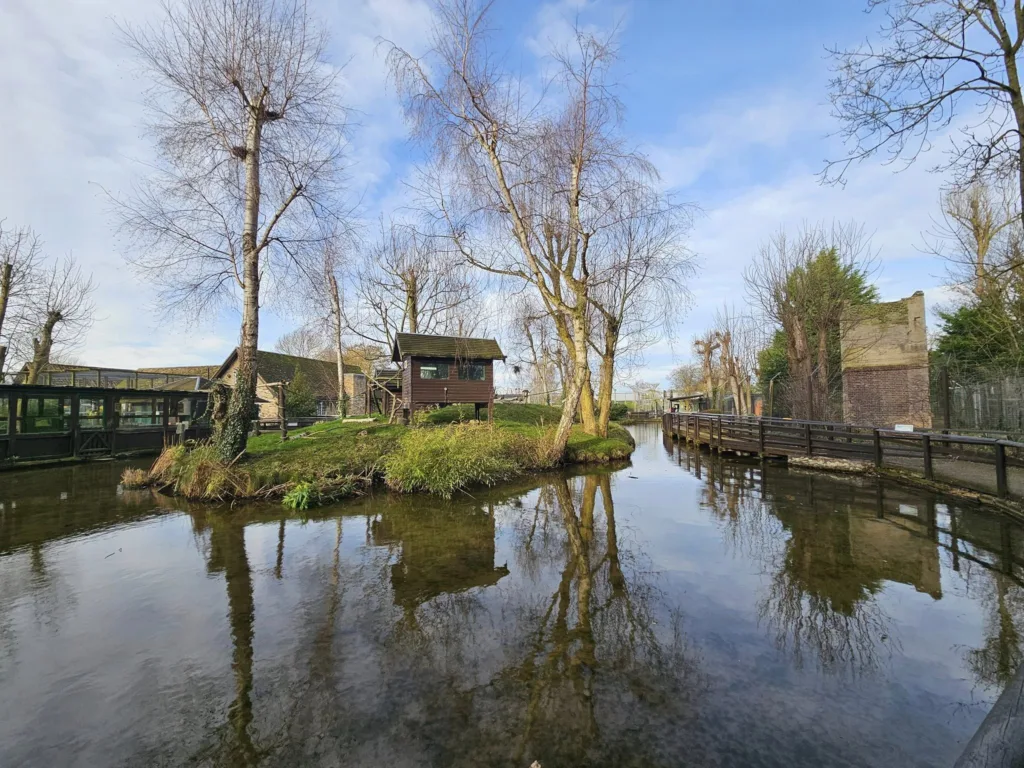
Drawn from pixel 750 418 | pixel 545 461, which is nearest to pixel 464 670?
pixel 545 461

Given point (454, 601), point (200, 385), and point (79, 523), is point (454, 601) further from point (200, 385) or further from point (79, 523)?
point (200, 385)

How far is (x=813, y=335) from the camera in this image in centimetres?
1812

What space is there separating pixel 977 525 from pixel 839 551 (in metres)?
2.63

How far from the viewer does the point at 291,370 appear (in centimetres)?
3900

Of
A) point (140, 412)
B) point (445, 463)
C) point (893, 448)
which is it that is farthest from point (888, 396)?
point (140, 412)

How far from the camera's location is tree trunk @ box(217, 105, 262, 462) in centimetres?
1070

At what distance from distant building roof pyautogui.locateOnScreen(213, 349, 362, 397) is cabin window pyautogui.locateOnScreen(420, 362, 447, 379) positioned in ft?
58.1

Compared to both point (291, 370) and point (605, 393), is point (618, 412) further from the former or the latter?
point (291, 370)

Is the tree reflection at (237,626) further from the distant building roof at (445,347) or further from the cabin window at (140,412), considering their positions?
the cabin window at (140,412)

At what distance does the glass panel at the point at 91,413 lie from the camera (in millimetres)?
17891

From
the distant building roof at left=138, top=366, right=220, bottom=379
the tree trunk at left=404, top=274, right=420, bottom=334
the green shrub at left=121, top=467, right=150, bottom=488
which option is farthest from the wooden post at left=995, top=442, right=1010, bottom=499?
the distant building roof at left=138, top=366, right=220, bottom=379

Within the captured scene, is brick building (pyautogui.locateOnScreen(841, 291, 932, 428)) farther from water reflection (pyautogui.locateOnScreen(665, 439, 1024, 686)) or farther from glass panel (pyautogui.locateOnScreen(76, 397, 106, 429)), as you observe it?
glass panel (pyautogui.locateOnScreen(76, 397, 106, 429))

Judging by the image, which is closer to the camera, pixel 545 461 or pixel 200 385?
pixel 545 461

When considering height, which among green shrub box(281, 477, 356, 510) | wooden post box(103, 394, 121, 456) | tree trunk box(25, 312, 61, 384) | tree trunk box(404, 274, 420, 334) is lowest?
green shrub box(281, 477, 356, 510)
